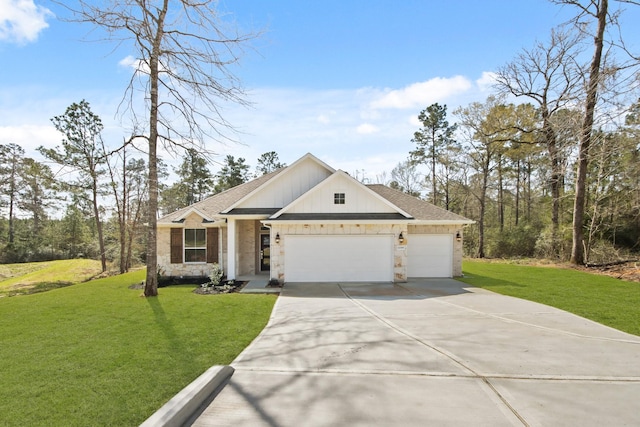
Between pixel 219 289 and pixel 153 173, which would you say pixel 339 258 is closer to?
pixel 219 289

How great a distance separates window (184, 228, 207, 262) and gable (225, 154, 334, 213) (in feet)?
7.07

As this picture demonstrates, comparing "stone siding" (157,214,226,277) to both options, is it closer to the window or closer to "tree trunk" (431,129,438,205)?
the window

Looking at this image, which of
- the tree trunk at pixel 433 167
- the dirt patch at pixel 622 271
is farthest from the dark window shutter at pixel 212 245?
the tree trunk at pixel 433 167

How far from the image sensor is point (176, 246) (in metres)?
13.5

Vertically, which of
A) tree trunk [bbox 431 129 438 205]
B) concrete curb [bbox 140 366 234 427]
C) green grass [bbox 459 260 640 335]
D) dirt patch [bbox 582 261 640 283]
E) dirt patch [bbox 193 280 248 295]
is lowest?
dirt patch [bbox 193 280 248 295]

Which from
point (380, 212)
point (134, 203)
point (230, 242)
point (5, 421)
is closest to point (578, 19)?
point (380, 212)

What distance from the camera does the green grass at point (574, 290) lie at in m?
7.29

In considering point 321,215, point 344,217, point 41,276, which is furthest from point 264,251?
point 41,276

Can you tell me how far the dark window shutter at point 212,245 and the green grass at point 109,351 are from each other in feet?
14.2

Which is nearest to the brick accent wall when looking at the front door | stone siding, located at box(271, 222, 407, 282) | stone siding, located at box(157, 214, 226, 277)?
stone siding, located at box(271, 222, 407, 282)

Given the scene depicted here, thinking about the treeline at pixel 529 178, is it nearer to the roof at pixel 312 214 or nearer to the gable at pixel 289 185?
the roof at pixel 312 214

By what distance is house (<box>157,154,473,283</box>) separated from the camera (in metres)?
12.2

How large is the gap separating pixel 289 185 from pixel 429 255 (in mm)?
6802

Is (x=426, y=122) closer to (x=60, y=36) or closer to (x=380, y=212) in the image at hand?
(x=380, y=212)
